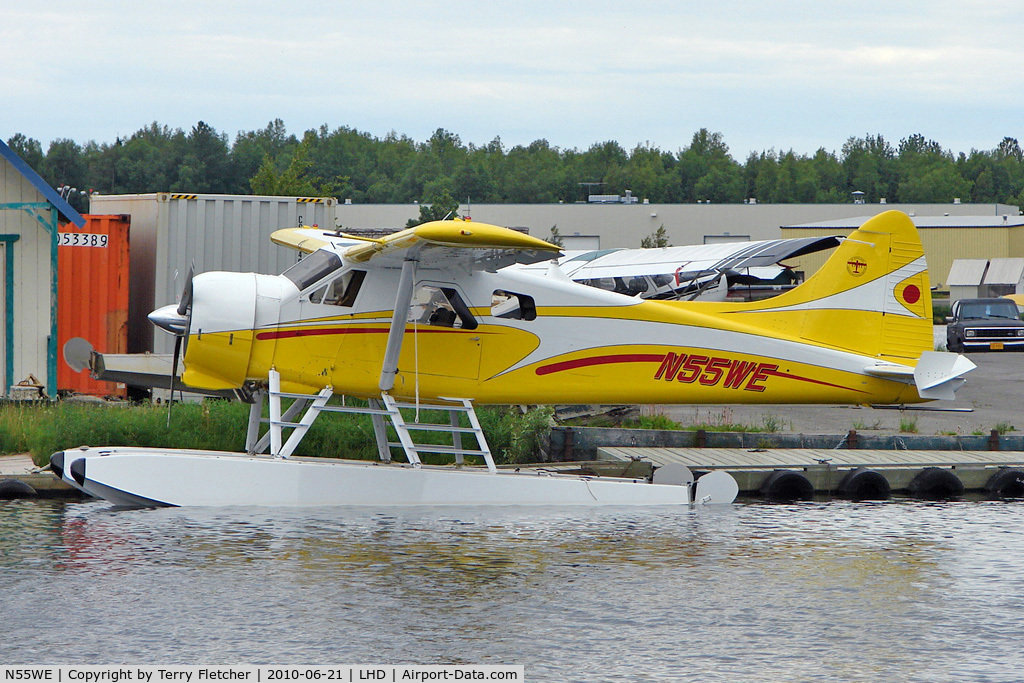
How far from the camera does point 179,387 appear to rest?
12500 millimetres

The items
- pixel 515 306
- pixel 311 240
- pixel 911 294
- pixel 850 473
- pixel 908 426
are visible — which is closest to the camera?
pixel 515 306

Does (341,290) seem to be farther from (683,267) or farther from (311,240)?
(683,267)

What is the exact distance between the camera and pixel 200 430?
43.1 feet

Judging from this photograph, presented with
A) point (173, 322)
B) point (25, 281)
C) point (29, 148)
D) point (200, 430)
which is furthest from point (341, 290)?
point (29, 148)

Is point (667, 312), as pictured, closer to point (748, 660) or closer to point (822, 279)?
point (822, 279)

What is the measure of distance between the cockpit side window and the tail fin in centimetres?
454

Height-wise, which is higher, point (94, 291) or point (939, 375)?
point (94, 291)

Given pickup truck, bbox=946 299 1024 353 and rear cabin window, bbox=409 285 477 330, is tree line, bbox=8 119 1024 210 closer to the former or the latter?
pickup truck, bbox=946 299 1024 353

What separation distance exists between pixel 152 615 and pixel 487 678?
2.48 meters

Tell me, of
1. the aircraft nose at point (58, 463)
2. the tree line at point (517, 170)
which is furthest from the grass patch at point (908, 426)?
the tree line at point (517, 170)

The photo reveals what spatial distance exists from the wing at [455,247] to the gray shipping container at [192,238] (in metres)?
5.19

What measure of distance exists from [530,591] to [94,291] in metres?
10.2

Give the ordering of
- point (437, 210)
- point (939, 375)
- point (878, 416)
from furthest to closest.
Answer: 1. point (437, 210)
2. point (878, 416)
3. point (939, 375)

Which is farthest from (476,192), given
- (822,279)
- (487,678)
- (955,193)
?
(487,678)
